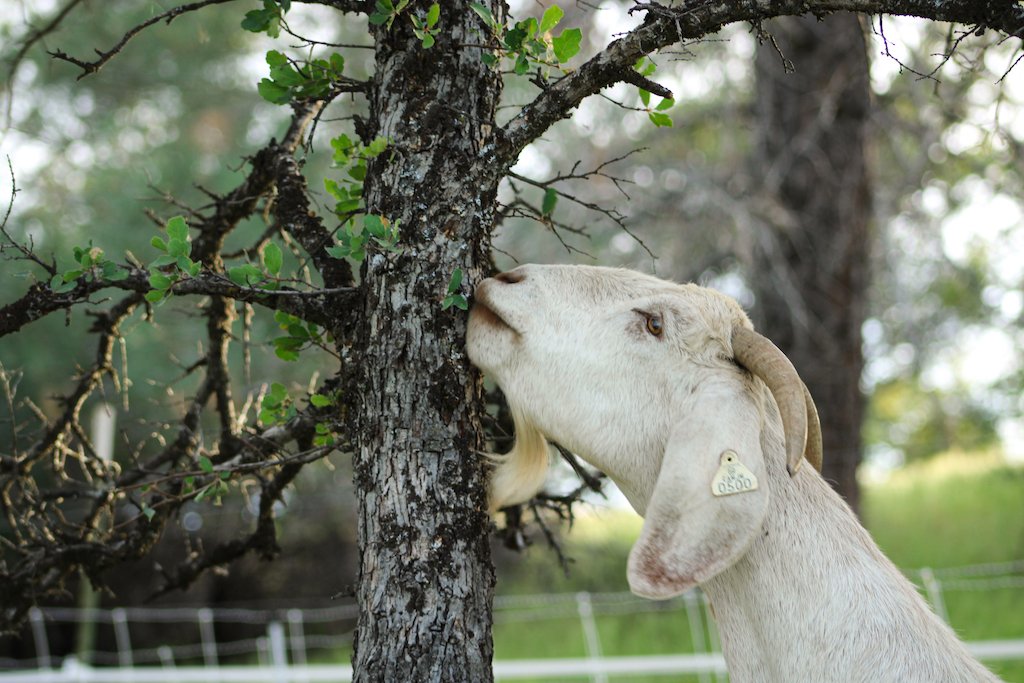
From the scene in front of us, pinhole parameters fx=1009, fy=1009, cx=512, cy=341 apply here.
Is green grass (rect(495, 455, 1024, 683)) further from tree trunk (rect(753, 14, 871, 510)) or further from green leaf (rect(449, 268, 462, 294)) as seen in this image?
green leaf (rect(449, 268, 462, 294))

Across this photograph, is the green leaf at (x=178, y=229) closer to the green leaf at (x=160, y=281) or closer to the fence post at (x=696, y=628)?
the green leaf at (x=160, y=281)

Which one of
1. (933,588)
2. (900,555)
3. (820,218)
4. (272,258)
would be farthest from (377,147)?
(900,555)

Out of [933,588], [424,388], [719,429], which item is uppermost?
[424,388]

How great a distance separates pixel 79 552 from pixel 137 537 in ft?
0.66

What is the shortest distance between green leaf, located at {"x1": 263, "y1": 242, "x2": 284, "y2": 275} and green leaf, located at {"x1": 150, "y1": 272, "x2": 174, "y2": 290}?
225 mm

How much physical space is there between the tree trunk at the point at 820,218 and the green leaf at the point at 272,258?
571 centimetres

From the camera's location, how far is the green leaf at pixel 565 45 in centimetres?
232

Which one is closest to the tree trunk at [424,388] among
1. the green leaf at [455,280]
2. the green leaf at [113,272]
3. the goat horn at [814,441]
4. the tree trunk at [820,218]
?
the green leaf at [455,280]

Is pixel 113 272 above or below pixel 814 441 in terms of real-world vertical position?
above

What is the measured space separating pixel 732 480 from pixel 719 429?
0.14m

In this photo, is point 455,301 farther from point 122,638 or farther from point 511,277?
point 122,638

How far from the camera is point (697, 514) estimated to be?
220cm

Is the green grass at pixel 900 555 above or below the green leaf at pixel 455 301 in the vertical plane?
below

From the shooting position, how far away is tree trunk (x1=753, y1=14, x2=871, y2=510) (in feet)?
25.6
